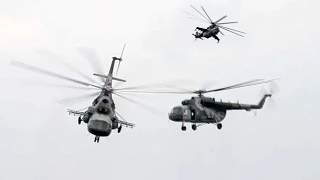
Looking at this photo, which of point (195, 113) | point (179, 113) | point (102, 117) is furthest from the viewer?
point (195, 113)

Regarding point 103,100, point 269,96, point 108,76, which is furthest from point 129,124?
point 269,96

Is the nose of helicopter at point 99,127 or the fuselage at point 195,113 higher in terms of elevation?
the fuselage at point 195,113

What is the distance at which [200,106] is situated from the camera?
67.1 metres

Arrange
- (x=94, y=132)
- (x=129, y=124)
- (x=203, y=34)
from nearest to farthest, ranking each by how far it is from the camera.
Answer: (x=94, y=132) < (x=129, y=124) < (x=203, y=34)

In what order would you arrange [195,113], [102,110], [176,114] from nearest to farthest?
[102,110], [176,114], [195,113]

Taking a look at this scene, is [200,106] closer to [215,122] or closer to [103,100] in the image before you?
[215,122]

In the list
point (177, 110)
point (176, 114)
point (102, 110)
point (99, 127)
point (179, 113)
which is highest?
point (177, 110)

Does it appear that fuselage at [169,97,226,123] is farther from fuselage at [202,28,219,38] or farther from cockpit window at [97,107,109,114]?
cockpit window at [97,107,109,114]

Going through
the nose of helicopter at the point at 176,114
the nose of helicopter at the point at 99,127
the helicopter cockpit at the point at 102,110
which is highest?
the nose of helicopter at the point at 176,114

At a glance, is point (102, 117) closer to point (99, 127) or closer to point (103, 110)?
point (103, 110)

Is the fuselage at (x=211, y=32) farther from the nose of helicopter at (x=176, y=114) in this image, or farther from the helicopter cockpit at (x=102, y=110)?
the helicopter cockpit at (x=102, y=110)

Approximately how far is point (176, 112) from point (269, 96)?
54.0ft

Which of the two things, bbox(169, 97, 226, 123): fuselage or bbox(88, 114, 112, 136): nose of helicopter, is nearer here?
bbox(88, 114, 112, 136): nose of helicopter

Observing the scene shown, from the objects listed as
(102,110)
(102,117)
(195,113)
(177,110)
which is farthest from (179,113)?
(102,117)
